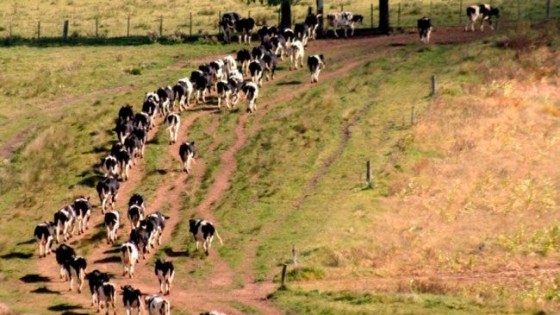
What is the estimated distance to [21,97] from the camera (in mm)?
75625

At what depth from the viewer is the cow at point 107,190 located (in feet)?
173

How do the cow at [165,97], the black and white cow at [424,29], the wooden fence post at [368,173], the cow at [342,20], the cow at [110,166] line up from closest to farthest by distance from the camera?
the wooden fence post at [368,173], the cow at [110,166], the cow at [165,97], the black and white cow at [424,29], the cow at [342,20]

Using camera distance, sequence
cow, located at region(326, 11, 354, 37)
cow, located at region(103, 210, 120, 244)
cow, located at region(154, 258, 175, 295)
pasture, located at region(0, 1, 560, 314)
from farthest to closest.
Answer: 1. cow, located at region(326, 11, 354, 37)
2. cow, located at region(103, 210, 120, 244)
3. pasture, located at region(0, 1, 560, 314)
4. cow, located at region(154, 258, 175, 295)

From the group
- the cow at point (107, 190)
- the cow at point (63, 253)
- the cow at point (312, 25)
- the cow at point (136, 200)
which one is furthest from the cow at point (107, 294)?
the cow at point (312, 25)

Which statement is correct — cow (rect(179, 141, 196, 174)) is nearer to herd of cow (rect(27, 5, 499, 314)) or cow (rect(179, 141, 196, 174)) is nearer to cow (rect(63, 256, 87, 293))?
herd of cow (rect(27, 5, 499, 314))

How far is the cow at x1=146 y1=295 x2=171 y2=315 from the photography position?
39531 millimetres

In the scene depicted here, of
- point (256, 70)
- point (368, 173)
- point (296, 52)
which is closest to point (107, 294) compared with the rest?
point (368, 173)

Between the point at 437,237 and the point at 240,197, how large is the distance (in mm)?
9816

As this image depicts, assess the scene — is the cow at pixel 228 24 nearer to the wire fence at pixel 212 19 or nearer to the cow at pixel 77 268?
the wire fence at pixel 212 19

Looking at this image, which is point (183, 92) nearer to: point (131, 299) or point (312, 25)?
point (312, 25)

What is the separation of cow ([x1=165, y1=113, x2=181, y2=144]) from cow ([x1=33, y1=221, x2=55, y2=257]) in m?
13.2

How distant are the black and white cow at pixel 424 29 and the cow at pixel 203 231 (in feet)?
109

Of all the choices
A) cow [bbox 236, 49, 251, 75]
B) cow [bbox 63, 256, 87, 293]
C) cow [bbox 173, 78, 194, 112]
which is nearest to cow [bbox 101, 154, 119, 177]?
cow [bbox 173, 78, 194, 112]

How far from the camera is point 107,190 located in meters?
52.9
